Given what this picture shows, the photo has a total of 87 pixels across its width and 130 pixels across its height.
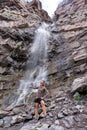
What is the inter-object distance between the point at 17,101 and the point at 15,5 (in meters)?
17.3

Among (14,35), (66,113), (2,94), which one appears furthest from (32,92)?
(14,35)

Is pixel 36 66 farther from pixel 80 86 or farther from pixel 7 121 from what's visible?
pixel 7 121

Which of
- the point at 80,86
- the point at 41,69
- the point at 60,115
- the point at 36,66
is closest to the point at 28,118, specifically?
the point at 60,115

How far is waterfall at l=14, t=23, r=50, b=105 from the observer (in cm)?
1757

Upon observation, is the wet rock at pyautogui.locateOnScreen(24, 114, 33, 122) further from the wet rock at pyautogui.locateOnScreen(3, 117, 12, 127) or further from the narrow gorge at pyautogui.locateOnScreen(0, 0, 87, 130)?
the wet rock at pyautogui.locateOnScreen(3, 117, 12, 127)

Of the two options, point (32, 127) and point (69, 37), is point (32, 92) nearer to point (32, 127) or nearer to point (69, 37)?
point (32, 127)

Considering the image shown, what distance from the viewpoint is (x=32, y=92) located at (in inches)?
667

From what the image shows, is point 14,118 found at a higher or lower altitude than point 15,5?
lower

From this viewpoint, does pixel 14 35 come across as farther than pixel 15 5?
No

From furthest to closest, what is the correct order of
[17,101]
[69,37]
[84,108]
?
[69,37]
[17,101]
[84,108]

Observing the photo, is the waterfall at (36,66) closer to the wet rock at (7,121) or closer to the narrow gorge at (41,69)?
the narrow gorge at (41,69)

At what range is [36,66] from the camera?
21281 mm

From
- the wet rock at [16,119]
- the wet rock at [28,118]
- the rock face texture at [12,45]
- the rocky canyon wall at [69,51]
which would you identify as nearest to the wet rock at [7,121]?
the wet rock at [16,119]

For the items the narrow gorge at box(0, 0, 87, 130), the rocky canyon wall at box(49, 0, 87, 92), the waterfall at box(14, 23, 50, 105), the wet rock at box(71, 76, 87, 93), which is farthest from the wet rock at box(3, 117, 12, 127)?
the rocky canyon wall at box(49, 0, 87, 92)
